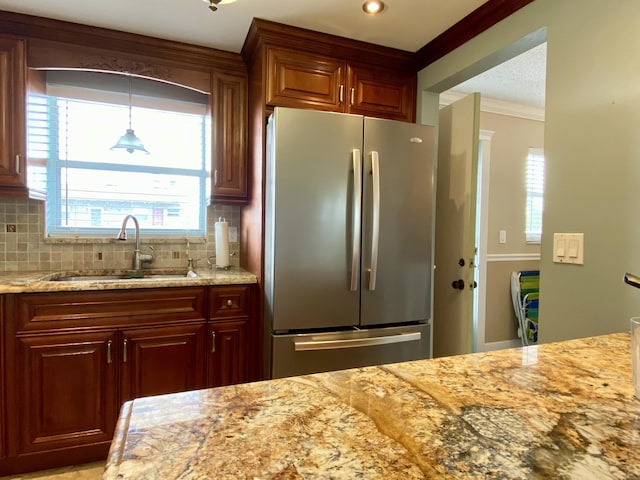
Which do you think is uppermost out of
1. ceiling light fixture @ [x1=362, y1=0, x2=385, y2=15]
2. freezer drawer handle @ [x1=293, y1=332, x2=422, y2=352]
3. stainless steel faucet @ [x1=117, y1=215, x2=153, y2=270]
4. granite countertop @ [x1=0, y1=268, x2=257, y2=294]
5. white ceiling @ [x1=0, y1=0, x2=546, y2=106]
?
white ceiling @ [x1=0, y1=0, x2=546, y2=106]

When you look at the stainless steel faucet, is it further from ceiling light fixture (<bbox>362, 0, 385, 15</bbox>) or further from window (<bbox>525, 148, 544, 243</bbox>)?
window (<bbox>525, 148, 544, 243</bbox>)

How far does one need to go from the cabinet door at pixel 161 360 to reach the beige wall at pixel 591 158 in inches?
68.9

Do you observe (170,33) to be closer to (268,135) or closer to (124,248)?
(268,135)

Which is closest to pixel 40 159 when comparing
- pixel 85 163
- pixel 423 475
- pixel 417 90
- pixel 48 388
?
pixel 85 163

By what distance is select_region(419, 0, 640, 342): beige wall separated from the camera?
4.32 feet

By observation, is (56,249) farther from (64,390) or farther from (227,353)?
(227,353)

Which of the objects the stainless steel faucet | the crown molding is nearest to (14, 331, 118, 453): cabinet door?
the stainless steel faucet

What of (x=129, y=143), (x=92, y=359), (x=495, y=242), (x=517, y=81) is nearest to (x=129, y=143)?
(x=129, y=143)

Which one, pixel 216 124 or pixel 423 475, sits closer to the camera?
→ pixel 423 475

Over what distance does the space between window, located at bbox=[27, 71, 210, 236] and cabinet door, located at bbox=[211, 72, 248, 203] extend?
0.53 feet

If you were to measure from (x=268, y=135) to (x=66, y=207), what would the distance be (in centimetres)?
146

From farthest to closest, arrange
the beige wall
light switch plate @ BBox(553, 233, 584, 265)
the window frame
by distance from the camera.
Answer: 1. the window frame
2. light switch plate @ BBox(553, 233, 584, 265)
3. the beige wall

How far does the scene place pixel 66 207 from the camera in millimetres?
2389

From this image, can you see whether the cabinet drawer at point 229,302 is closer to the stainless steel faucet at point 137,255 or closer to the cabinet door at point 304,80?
the stainless steel faucet at point 137,255
